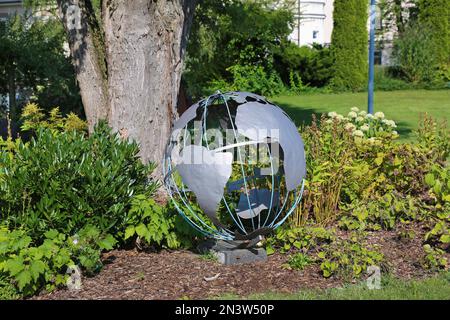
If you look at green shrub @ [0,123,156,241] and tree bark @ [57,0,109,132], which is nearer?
green shrub @ [0,123,156,241]

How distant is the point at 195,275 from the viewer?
534 centimetres

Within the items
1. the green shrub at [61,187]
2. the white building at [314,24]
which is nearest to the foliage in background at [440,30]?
the white building at [314,24]

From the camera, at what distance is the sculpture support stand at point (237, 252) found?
5.64 metres

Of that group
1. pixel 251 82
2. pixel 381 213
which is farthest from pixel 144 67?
pixel 251 82

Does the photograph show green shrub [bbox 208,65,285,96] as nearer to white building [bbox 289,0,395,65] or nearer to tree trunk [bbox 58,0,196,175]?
white building [bbox 289,0,395,65]

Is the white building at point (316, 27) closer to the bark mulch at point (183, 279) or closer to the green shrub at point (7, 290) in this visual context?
the bark mulch at point (183, 279)

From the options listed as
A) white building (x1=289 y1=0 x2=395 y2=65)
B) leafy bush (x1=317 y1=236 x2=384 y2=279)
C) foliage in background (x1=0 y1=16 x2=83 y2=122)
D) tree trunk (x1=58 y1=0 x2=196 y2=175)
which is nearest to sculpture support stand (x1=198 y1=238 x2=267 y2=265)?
leafy bush (x1=317 y1=236 x2=384 y2=279)

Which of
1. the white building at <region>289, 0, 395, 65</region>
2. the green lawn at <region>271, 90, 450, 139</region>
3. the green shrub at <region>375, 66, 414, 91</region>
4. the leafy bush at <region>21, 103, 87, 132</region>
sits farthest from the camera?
the white building at <region>289, 0, 395, 65</region>

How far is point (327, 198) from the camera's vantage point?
6.57 m

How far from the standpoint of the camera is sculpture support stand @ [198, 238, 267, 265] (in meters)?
5.64

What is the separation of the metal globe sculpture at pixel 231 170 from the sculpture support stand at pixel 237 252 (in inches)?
3.0

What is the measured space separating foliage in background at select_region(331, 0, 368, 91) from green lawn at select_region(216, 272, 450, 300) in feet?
60.0

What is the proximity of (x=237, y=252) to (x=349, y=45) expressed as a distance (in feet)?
60.8

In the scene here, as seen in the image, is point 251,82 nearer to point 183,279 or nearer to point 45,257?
point 183,279
